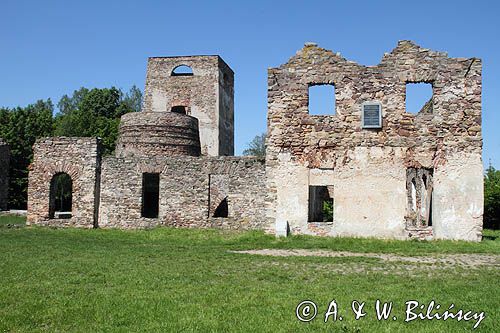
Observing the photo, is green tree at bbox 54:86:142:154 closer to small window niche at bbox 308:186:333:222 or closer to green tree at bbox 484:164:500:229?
small window niche at bbox 308:186:333:222

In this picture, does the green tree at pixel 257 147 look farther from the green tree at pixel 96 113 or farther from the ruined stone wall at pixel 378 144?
the ruined stone wall at pixel 378 144

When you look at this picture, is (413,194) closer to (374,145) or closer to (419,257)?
(374,145)

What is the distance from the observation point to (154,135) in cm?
2227

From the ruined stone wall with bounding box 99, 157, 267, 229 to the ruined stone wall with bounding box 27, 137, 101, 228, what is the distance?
392 mm

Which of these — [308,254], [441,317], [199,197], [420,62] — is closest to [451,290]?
[441,317]

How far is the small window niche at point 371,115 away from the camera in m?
16.3

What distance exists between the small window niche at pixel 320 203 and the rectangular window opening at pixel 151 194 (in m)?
6.09

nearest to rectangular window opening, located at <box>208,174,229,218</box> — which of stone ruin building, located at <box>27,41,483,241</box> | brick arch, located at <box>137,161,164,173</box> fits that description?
brick arch, located at <box>137,161,164,173</box>

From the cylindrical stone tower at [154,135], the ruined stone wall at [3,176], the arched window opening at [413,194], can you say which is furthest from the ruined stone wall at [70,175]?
the arched window opening at [413,194]

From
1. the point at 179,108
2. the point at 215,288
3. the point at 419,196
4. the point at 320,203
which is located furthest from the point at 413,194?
the point at 215,288

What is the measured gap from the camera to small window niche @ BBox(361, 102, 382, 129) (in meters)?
16.3

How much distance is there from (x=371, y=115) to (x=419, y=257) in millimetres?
5303

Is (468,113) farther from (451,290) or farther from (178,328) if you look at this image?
(178,328)

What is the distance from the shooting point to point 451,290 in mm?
7910
